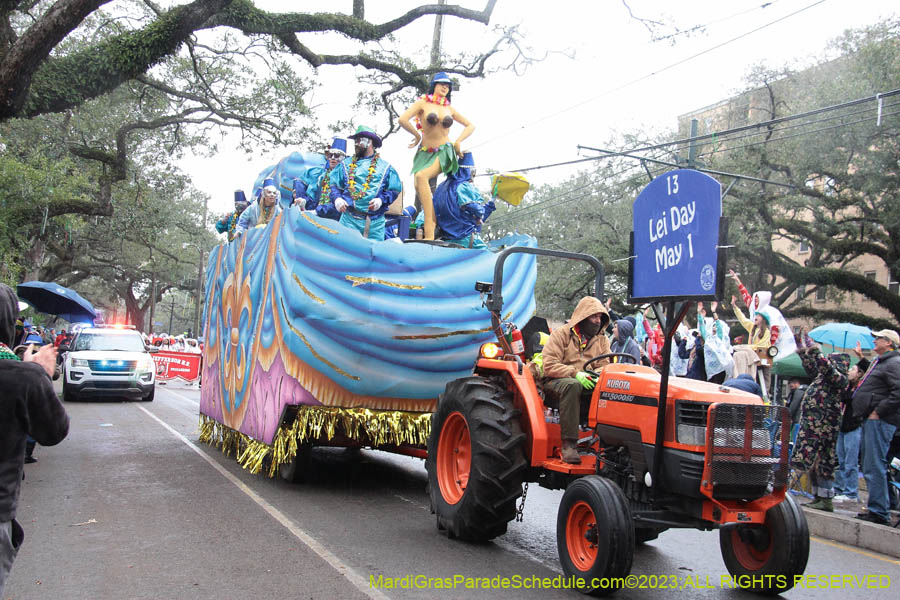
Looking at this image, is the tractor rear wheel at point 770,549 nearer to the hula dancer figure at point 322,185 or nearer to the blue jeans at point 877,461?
the blue jeans at point 877,461

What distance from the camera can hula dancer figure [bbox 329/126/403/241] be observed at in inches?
303

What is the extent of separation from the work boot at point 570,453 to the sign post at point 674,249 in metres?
0.75

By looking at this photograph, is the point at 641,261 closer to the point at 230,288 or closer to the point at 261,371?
the point at 261,371

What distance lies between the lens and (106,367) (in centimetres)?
1716

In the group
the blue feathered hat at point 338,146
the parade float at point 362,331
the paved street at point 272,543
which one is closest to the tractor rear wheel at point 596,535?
the paved street at point 272,543

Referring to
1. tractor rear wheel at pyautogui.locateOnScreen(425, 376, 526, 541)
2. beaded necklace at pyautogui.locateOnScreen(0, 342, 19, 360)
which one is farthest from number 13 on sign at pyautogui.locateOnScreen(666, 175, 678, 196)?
beaded necklace at pyautogui.locateOnScreen(0, 342, 19, 360)

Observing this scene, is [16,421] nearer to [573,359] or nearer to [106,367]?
[573,359]

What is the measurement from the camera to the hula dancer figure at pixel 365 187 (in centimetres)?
768

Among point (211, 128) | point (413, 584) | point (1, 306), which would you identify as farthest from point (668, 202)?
point (211, 128)

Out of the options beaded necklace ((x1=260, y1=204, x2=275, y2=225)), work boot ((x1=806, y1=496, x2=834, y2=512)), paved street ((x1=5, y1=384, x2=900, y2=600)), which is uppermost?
beaded necklace ((x1=260, y1=204, x2=275, y2=225))

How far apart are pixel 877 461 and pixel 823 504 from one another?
800mm

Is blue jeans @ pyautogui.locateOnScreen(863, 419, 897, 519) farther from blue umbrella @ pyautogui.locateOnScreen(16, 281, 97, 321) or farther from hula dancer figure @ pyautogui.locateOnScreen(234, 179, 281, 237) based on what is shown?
blue umbrella @ pyautogui.locateOnScreen(16, 281, 97, 321)

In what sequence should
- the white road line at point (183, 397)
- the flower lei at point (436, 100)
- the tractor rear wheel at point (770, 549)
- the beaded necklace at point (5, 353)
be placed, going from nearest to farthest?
the beaded necklace at point (5, 353), the tractor rear wheel at point (770, 549), the flower lei at point (436, 100), the white road line at point (183, 397)

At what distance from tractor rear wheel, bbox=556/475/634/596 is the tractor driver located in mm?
511
